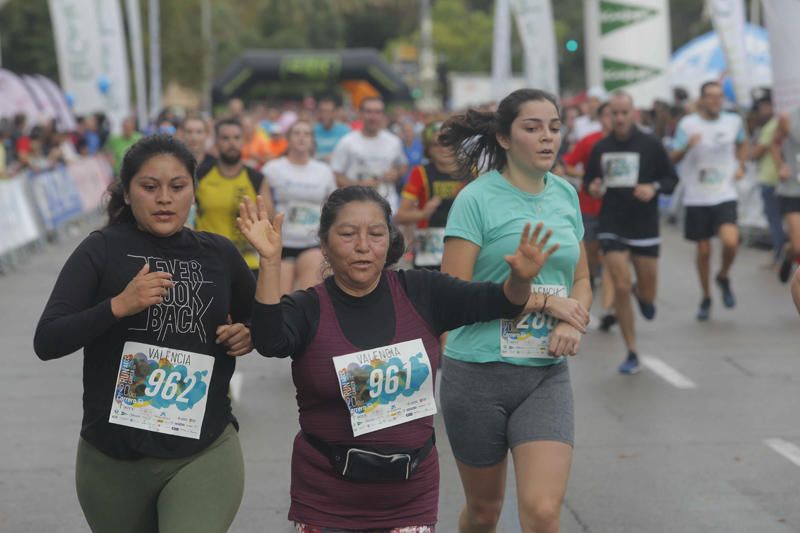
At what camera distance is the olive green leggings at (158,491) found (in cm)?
386

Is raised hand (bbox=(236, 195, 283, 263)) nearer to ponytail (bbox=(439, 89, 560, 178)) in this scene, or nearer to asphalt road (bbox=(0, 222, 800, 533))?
ponytail (bbox=(439, 89, 560, 178))

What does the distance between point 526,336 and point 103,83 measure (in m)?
23.5

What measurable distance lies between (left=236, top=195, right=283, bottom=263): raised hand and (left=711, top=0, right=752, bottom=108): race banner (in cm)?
1403

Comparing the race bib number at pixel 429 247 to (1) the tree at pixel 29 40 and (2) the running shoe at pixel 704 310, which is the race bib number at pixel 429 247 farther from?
(1) the tree at pixel 29 40

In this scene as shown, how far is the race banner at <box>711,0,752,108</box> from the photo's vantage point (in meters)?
17.2

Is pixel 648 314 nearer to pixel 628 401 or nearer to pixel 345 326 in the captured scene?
pixel 628 401

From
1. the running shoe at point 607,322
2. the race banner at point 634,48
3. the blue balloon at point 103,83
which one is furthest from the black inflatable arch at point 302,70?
the running shoe at point 607,322

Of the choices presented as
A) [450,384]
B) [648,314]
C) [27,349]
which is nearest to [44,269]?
[27,349]

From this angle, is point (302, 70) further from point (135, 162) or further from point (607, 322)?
point (135, 162)

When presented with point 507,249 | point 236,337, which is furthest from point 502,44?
point 236,337

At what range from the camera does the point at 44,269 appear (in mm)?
16844

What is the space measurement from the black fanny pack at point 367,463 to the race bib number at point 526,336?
2.59 ft

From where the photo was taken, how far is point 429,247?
343 inches

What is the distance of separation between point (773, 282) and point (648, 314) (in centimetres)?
503
